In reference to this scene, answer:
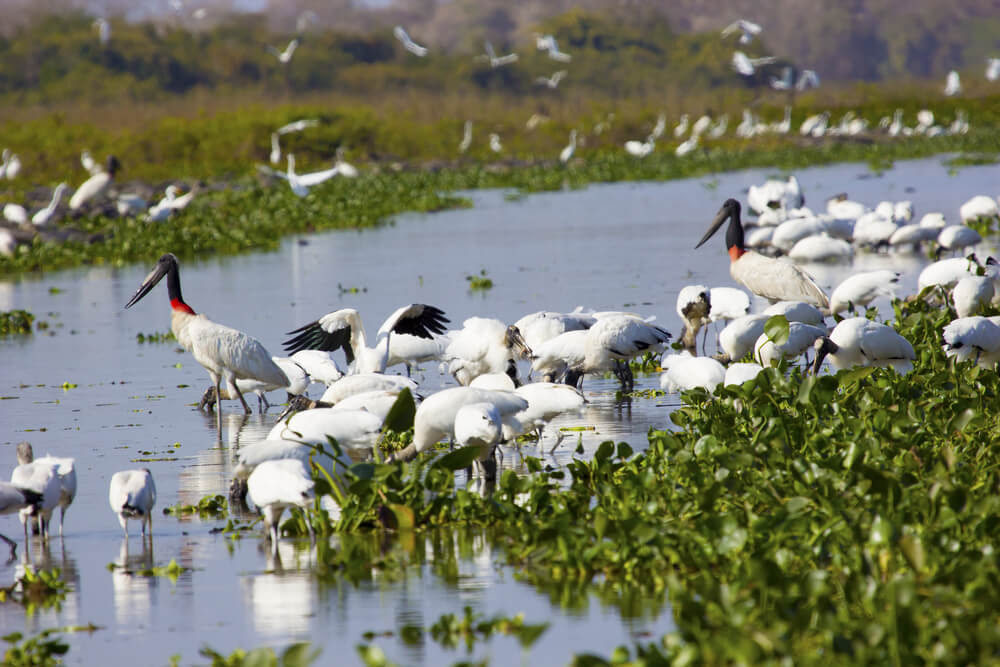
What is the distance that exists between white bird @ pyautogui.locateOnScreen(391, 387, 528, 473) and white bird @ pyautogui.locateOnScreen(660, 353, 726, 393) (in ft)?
5.84

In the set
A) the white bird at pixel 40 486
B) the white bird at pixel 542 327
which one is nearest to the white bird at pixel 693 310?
the white bird at pixel 542 327

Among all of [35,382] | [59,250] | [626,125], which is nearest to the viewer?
[35,382]

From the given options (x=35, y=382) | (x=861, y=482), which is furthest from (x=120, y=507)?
(x=35, y=382)

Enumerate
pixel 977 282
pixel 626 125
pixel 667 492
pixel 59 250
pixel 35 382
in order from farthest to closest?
pixel 626 125 → pixel 59 250 → pixel 35 382 → pixel 977 282 → pixel 667 492

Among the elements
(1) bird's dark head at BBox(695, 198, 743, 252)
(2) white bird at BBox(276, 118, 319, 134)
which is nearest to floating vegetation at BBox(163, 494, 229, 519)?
(1) bird's dark head at BBox(695, 198, 743, 252)

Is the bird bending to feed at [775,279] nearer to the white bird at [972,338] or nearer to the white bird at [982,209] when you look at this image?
the white bird at [972,338]

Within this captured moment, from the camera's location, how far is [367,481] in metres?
5.72

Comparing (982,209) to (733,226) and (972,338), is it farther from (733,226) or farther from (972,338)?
(972,338)

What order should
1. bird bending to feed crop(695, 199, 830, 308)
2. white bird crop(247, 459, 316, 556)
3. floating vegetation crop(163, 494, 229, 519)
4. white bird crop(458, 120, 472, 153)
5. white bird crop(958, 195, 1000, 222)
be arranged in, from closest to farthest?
1. white bird crop(247, 459, 316, 556)
2. floating vegetation crop(163, 494, 229, 519)
3. bird bending to feed crop(695, 199, 830, 308)
4. white bird crop(958, 195, 1000, 222)
5. white bird crop(458, 120, 472, 153)

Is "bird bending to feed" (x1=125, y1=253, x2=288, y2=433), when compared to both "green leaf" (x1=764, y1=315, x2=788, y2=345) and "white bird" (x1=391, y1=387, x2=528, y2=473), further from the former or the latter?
"green leaf" (x1=764, y1=315, x2=788, y2=345)

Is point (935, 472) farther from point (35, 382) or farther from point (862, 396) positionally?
point (35, 382)

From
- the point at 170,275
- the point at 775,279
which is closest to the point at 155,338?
the point at 170,275

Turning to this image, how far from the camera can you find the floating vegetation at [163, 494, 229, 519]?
6.53 m

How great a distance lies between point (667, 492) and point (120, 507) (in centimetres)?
234
